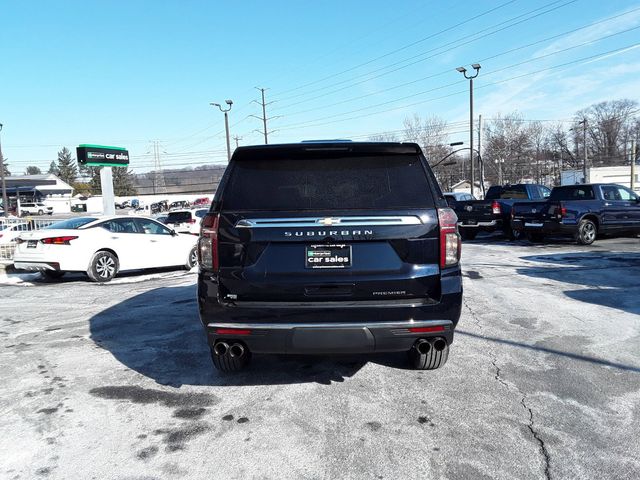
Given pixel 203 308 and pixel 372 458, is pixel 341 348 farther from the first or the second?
pixel 203 308

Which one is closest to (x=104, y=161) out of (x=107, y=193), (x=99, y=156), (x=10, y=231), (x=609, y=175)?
(x=99, y=156)

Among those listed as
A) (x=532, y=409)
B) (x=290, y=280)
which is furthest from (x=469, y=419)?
(x=290, y=280)

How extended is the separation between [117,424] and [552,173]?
278ft

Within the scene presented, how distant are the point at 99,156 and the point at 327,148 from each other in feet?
53.9

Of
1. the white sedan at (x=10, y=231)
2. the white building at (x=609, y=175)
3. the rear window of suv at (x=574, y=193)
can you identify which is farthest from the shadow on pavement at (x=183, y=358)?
the white building at (x=609, y=175)

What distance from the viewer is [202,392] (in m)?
4.04

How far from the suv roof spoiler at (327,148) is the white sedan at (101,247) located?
7527 mm

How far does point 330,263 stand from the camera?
138 inches

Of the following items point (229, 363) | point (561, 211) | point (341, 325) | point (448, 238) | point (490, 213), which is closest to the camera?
point (341, 325)

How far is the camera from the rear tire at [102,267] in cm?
1012

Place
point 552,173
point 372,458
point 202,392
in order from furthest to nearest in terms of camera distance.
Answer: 1. point 552,173
2. point 202,392
3. point 372,458

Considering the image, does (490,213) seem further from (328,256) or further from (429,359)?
(328,256)

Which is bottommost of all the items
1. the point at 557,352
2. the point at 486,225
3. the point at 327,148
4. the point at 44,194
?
the point at 557,352

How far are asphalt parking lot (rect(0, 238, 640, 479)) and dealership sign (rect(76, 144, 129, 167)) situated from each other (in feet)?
40.6
